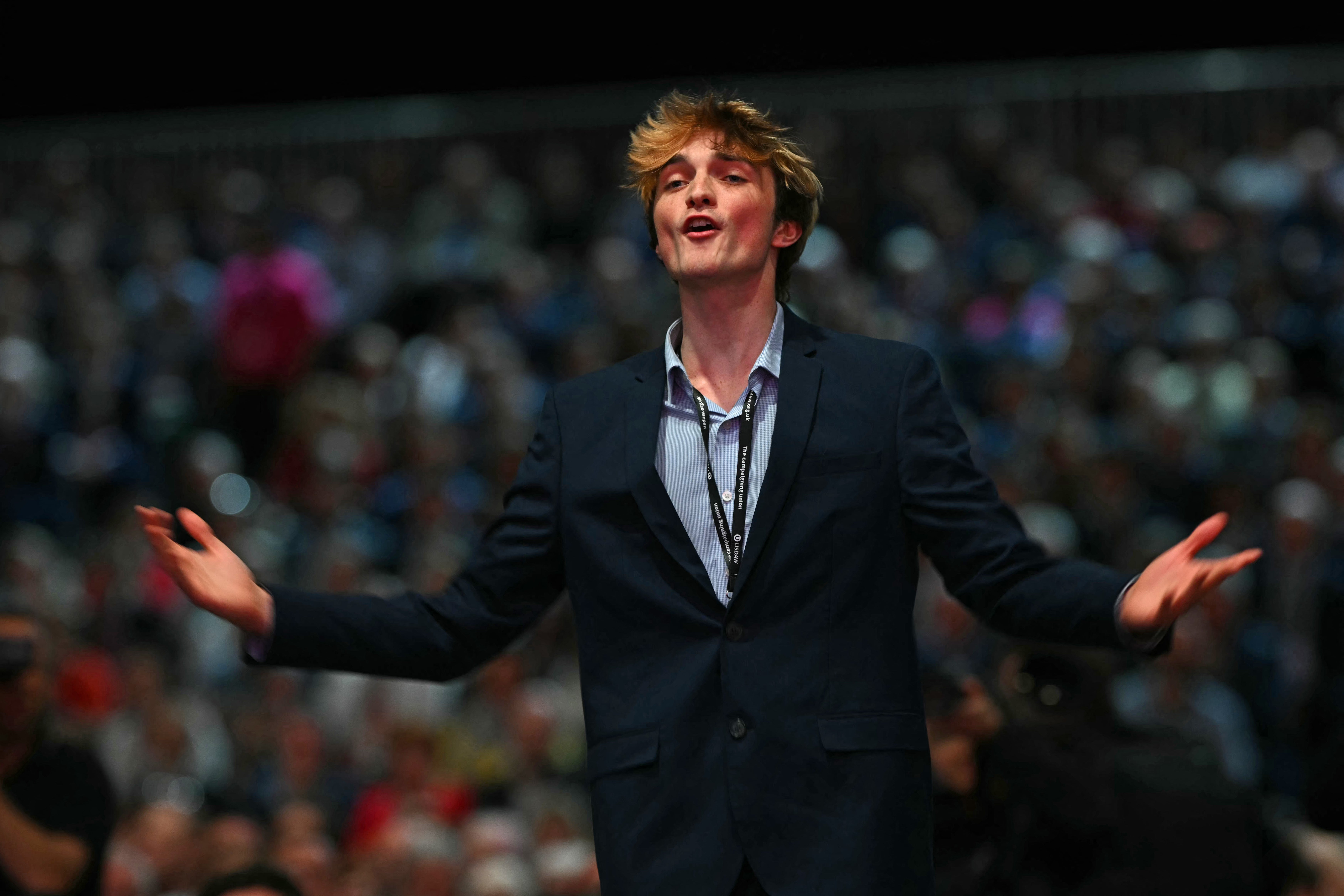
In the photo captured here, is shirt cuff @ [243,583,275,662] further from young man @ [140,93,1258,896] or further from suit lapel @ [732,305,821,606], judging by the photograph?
suit lapel @ [732,305,821,606]

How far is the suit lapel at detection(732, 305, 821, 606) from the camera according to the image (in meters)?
2.70

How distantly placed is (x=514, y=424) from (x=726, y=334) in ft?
21.7

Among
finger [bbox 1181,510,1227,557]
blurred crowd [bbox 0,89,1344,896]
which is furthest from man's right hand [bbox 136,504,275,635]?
blurred crowd [bbox 0,89,1344,896]

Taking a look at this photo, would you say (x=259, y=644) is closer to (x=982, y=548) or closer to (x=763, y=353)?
(x=763, y=353)

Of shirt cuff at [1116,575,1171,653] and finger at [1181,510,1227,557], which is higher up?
finger at [1181,510,1227,557]

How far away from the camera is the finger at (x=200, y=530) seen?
2.78 metres

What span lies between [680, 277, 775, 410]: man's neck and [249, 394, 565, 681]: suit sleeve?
0.27 meters

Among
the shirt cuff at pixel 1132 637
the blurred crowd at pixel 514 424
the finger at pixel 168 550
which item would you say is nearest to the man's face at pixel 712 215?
the shirt cuff at pixel 1132 637

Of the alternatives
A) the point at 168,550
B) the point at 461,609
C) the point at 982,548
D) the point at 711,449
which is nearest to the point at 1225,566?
the point at 982,548

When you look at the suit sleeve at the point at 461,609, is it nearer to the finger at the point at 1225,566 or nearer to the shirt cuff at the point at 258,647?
the shirt cuff at the point at 258,647

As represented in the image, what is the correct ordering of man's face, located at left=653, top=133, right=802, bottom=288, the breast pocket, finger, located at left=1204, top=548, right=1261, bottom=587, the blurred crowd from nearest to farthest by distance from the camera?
finger, located at left=1204, top=548, right=1261, bottom=587 < the breast pocket < man's face, located at left=653, top=133, right=802, bottom=288 < the blurred crowd

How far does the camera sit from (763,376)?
9.53 feet

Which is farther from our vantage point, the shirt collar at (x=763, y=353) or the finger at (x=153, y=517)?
the shirt collar at (x=763, y=353)

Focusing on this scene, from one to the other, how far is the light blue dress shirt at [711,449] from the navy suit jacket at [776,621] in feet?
0.11
